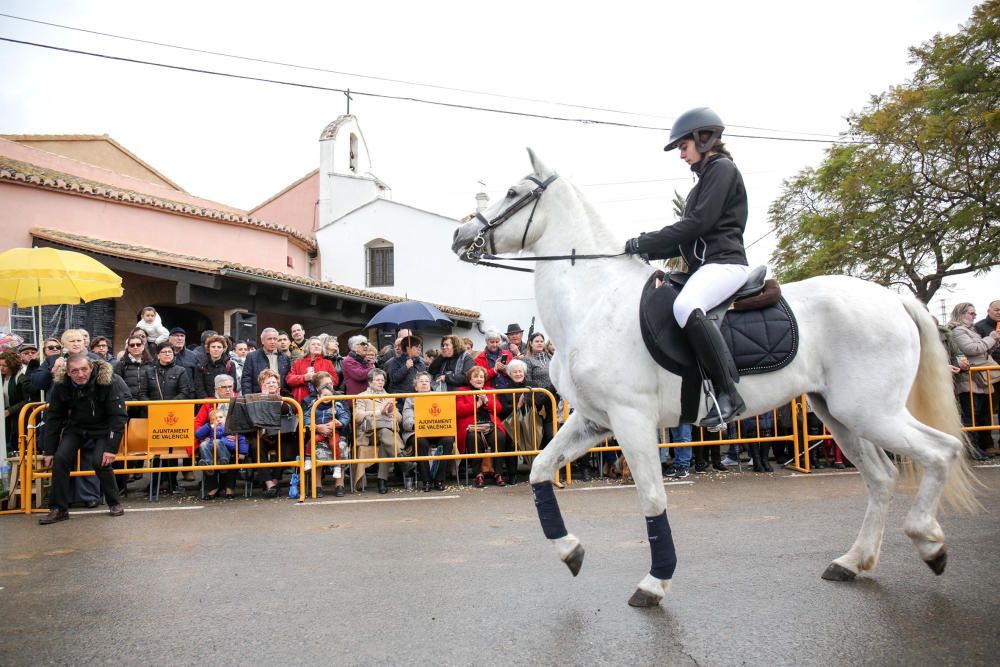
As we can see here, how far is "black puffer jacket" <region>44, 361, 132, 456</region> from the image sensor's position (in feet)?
27.3

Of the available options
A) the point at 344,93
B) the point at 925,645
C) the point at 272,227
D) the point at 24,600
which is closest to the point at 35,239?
the point at 344,93

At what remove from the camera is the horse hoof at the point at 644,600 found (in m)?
4.05

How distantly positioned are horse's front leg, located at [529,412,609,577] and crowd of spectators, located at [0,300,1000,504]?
5129 millimetres

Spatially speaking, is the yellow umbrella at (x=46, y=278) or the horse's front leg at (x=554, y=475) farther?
the yellow umbrella at (x=46, y=278)

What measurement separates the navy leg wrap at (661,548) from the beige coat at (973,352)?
8558 mm

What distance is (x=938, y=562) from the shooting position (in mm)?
4215

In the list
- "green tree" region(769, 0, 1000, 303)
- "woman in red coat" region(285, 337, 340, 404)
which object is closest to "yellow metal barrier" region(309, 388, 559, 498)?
"woman in red coat" region(285, 337, 340, 404)

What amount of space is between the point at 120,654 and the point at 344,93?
13648mm

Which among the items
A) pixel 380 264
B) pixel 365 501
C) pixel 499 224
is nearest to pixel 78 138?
pixel 380 264

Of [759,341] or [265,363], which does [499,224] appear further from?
[265,363]

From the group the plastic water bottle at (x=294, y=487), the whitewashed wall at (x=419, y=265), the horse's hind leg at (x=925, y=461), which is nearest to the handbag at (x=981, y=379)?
the horse's hind leg at (x=925, y=461)

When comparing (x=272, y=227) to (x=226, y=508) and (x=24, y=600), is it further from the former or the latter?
(x=24, y=600)

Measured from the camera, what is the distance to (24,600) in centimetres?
461

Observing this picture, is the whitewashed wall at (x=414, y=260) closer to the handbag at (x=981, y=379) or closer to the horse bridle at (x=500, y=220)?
the handbag at (x=981, y=379)
